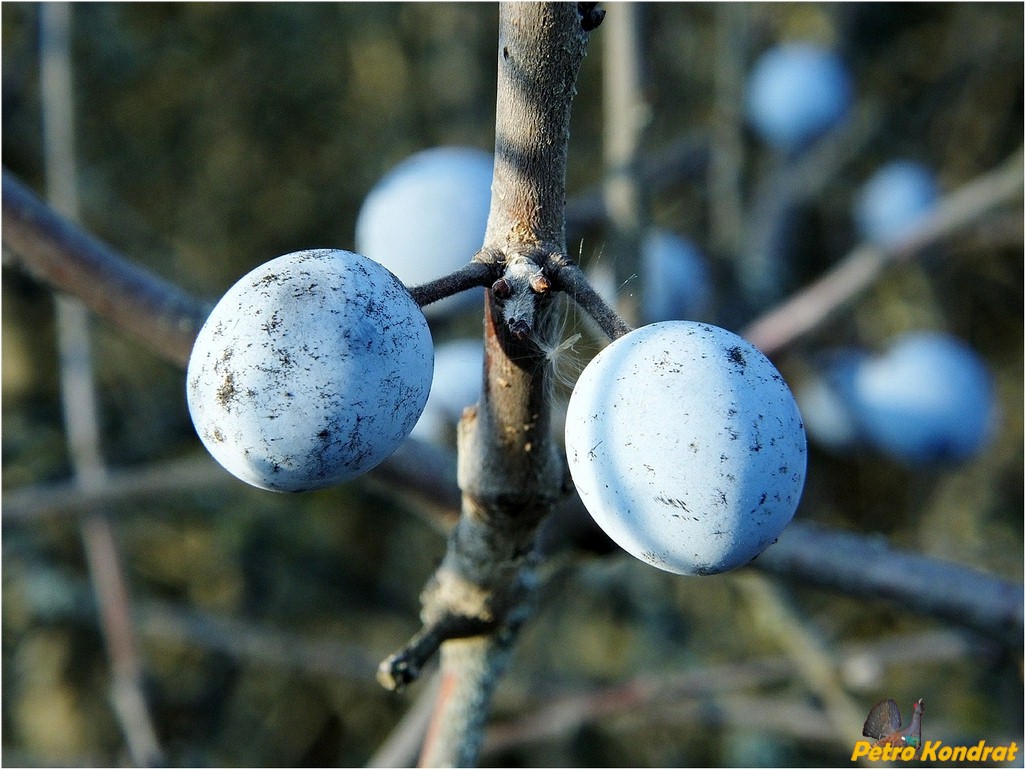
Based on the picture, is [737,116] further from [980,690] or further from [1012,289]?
[980,690]

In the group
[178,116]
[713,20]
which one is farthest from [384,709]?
[713,20]

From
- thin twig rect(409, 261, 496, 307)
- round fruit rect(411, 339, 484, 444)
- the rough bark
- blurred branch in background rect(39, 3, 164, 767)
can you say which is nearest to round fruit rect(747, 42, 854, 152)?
round fruit rect(411, 339, 484, 444)

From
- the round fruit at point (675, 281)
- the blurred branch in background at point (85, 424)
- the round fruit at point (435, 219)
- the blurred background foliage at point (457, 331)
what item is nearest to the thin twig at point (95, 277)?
the round fruit at point (435, 219)

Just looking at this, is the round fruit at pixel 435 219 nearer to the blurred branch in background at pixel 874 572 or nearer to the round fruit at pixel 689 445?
the blurred branch in background at pixel 874 572

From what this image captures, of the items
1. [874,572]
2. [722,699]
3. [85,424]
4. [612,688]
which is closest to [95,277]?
[85,424]

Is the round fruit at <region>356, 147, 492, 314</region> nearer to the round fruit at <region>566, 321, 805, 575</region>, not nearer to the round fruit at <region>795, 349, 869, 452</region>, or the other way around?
the round fruit at <region>566, 321, 805, 575</region>

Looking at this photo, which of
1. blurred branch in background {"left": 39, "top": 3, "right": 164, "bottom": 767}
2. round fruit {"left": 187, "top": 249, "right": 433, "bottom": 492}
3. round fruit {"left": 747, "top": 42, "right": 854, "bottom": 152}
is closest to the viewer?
round fruit {"left": 187, "top": 249, "right": 433, "bottom": 492}

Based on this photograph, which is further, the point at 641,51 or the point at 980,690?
the point at 980,690
